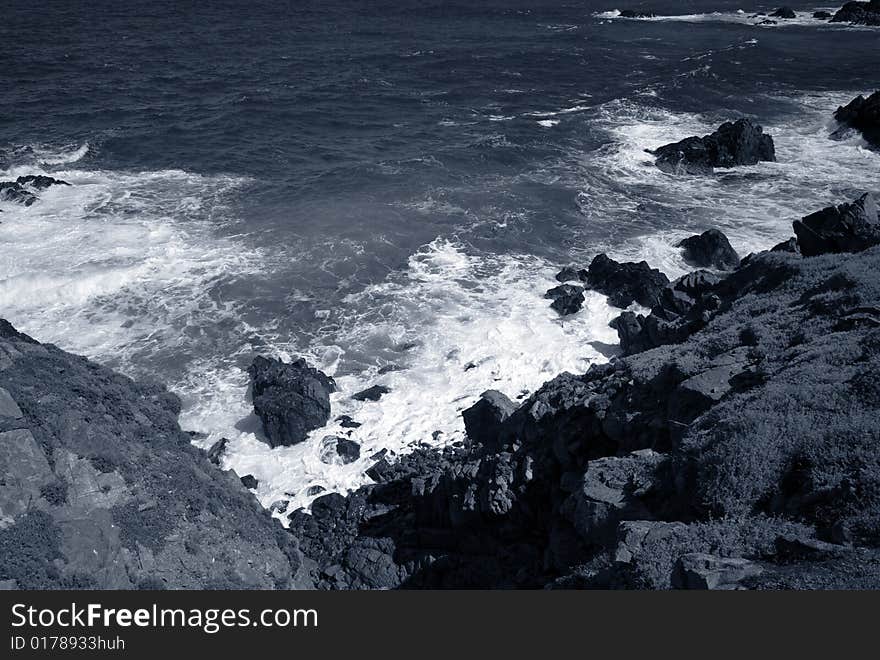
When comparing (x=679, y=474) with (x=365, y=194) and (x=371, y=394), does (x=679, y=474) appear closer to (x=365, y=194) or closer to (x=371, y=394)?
(x=371, y=394)

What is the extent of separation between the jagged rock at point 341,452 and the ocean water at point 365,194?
0.30 m

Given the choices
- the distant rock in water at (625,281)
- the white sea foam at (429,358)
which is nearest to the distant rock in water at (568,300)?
the white sea foam at (429,358)

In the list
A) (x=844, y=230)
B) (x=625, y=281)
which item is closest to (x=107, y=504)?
(x=625, y=281)

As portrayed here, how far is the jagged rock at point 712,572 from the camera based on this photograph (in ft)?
33.7

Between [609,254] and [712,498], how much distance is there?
24.8 m

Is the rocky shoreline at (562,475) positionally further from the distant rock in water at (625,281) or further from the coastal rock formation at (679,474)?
the distant rock in water at (625,281)

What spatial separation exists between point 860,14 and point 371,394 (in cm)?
10205

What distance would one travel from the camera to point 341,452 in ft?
78.2

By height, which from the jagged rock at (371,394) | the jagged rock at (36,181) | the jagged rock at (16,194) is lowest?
the jagged rock at (371,394)

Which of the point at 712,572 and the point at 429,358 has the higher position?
the point at 712,572

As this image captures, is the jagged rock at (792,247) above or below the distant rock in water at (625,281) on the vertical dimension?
above

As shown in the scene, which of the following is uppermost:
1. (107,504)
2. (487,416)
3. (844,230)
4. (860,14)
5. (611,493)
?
(860,14)

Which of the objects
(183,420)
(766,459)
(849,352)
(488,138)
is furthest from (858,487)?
(488,138)

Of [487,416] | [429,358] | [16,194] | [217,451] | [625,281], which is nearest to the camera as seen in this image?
[487,416]
